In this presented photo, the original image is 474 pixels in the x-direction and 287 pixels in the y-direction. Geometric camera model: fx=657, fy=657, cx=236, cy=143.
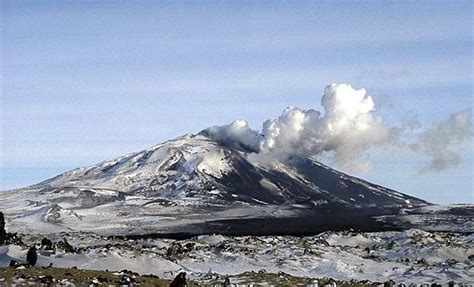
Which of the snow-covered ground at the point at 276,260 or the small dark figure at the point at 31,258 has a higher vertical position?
the small dark figure at the point at 31,258

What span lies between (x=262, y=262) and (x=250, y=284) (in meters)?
20.4

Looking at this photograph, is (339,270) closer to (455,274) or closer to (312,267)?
(312,267)

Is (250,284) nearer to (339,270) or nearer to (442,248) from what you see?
(339,270)

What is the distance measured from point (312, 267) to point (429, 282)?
11489 millimetres

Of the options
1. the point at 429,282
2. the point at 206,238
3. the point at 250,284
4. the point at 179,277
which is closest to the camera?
the point at 179,277

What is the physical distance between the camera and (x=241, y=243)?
3201 inches

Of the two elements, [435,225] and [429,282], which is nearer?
[429,282]

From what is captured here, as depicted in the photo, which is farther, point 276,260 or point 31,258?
point 276,260

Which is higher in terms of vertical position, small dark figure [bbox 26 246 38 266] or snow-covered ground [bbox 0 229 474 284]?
small dark figure [bbox 26 246 38 266]

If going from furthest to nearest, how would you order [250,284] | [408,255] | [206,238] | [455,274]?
[206,238] < [408,255] < [455,274] < [250,284]

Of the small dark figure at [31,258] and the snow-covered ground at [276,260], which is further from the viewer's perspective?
the snow-covered ground at [276,260]

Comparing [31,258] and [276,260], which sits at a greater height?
[31,258]

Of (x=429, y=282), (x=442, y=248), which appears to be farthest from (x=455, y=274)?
(x=442, y=248)

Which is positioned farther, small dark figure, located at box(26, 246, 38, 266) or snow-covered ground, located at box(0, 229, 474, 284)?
snow-covered ground, located at box(0, 229, 474, 284)
